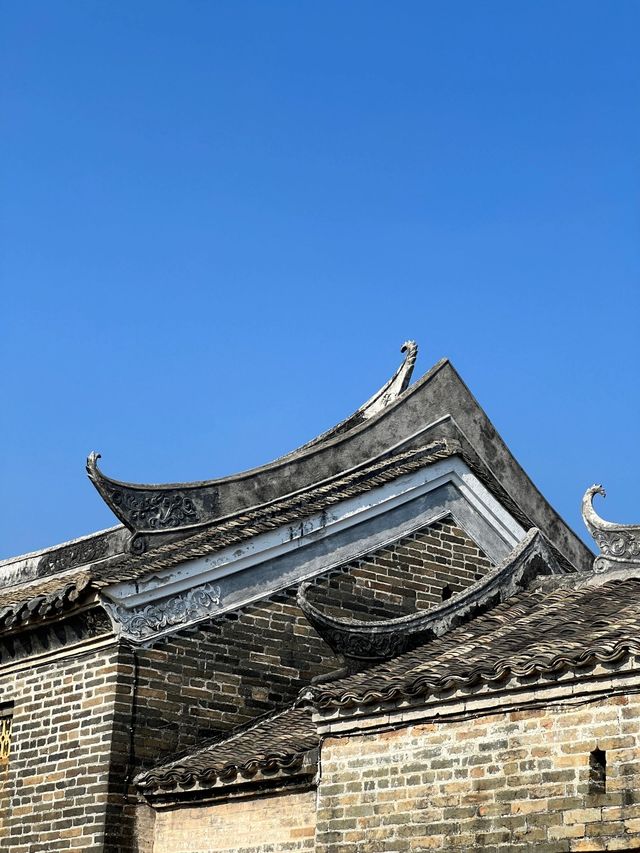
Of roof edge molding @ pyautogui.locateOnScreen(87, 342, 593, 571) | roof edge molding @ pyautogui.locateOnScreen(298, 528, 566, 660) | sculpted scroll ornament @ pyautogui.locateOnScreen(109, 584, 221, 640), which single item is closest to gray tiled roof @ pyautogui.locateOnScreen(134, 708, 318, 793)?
roof edge molding @ pyautogui.locateOnScreen(298, 528, 566, 660)

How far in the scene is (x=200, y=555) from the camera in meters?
13.0

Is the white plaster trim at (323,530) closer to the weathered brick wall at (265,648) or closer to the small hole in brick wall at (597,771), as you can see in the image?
the weathered brick wall at (265,648)

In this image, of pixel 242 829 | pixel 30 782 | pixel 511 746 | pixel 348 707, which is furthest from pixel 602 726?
pixel 30 782

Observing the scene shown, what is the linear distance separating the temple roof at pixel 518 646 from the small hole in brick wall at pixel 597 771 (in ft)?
1.90

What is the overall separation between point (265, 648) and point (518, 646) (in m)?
3.98

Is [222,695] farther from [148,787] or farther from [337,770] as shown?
[337,770]

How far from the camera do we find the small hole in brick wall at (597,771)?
8.70 m

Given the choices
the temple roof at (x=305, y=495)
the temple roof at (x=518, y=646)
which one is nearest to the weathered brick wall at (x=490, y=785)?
the temple roof at (x=518, y=646)

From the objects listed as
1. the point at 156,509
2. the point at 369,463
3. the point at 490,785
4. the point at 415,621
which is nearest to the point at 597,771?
the point at 490,785

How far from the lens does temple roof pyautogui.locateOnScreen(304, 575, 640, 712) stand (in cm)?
909

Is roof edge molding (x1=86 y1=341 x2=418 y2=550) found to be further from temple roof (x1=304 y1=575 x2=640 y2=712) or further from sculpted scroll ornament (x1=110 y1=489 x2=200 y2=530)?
temple roof (x1=304 y1=575 x2=640 y2=712)

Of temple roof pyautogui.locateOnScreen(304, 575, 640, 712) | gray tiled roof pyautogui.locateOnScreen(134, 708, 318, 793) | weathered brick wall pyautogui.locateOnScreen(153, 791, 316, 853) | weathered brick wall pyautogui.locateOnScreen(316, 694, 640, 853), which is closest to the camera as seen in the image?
weathered brick wall pyautogui.locateOnScreen(316, 694, 640, 853)

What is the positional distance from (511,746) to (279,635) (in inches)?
185

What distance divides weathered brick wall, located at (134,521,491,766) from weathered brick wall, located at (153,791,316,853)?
2.69 feet
